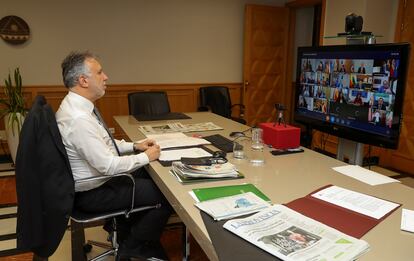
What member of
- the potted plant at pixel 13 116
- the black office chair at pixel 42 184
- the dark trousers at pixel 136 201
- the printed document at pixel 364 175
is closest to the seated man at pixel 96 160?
the dark trousers at pixel 136 201

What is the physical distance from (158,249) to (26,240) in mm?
789

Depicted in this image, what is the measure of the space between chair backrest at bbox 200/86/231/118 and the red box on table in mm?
2928

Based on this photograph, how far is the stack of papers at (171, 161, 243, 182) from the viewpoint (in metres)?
1.50

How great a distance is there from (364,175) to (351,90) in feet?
1.59

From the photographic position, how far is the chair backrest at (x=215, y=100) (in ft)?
16.4

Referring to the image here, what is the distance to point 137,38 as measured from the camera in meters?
4.71

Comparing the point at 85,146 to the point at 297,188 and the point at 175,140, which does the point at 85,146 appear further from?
the point at 297,188

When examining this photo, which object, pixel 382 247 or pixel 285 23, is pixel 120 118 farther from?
pixel 285 23

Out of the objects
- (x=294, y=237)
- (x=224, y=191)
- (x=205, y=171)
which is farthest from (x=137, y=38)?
(x=294, y=237)

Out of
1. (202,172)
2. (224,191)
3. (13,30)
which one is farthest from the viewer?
(13,30)

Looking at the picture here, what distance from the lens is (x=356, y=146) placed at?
1.95 metres

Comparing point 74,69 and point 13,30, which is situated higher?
point 13,30

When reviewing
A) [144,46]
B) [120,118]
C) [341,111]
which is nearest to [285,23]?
[144,46]

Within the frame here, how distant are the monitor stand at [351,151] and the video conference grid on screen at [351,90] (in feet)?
0.50
